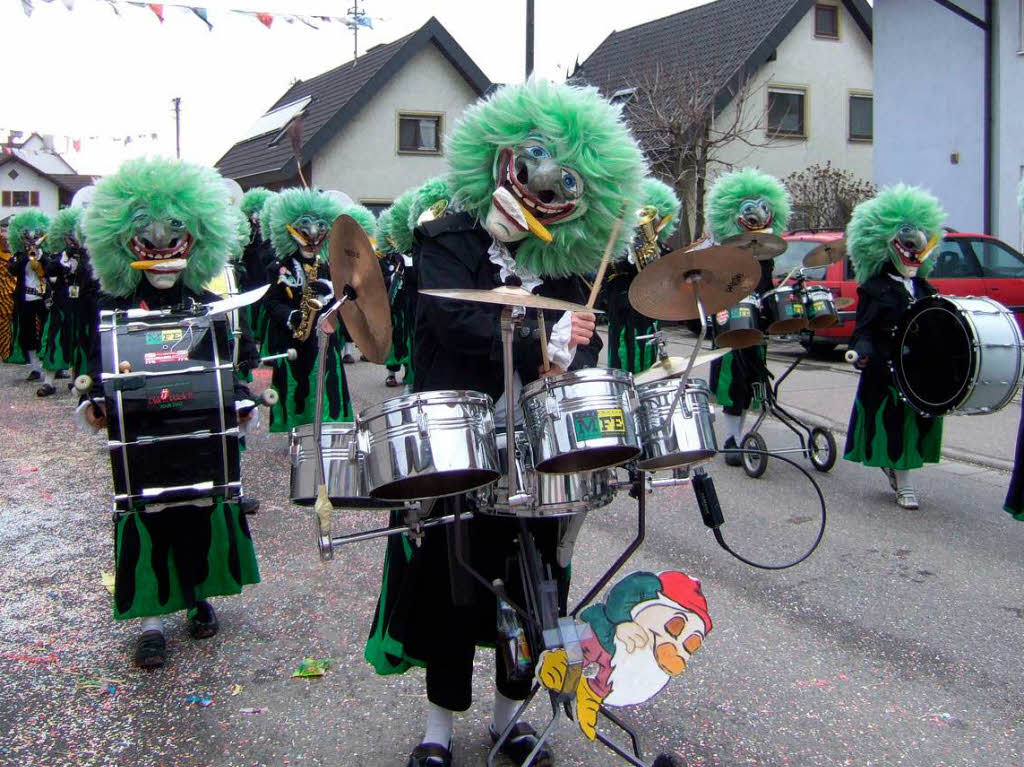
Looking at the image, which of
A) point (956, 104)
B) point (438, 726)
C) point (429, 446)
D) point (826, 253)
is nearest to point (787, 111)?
point (956, 104)

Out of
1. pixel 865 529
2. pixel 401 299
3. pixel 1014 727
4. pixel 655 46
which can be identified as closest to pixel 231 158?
Answer: pixel 655 46

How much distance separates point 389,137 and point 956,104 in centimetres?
1428

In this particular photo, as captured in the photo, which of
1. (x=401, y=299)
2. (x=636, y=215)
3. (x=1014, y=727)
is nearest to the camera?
(x=636, y=215)

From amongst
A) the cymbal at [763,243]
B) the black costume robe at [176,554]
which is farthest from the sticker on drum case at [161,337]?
the cymbal at [763,243]

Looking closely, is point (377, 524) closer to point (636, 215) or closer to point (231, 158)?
point (636, 215)

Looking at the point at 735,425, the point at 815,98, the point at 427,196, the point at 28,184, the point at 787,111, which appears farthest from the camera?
the point at 28,184

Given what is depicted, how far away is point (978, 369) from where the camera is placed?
5250 mm

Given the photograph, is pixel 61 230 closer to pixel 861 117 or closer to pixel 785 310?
pixel 785 310

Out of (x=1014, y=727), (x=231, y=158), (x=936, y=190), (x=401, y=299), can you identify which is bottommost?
(x=1014, y=727)

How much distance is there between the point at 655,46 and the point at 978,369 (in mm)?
21392

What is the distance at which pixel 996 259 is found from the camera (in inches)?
497

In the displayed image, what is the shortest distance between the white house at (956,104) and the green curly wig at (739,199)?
8.84 meters

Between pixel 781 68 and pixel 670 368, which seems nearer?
pixel 670 368

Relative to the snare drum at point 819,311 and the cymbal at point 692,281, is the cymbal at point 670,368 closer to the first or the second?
the cymbal at point 692,281
